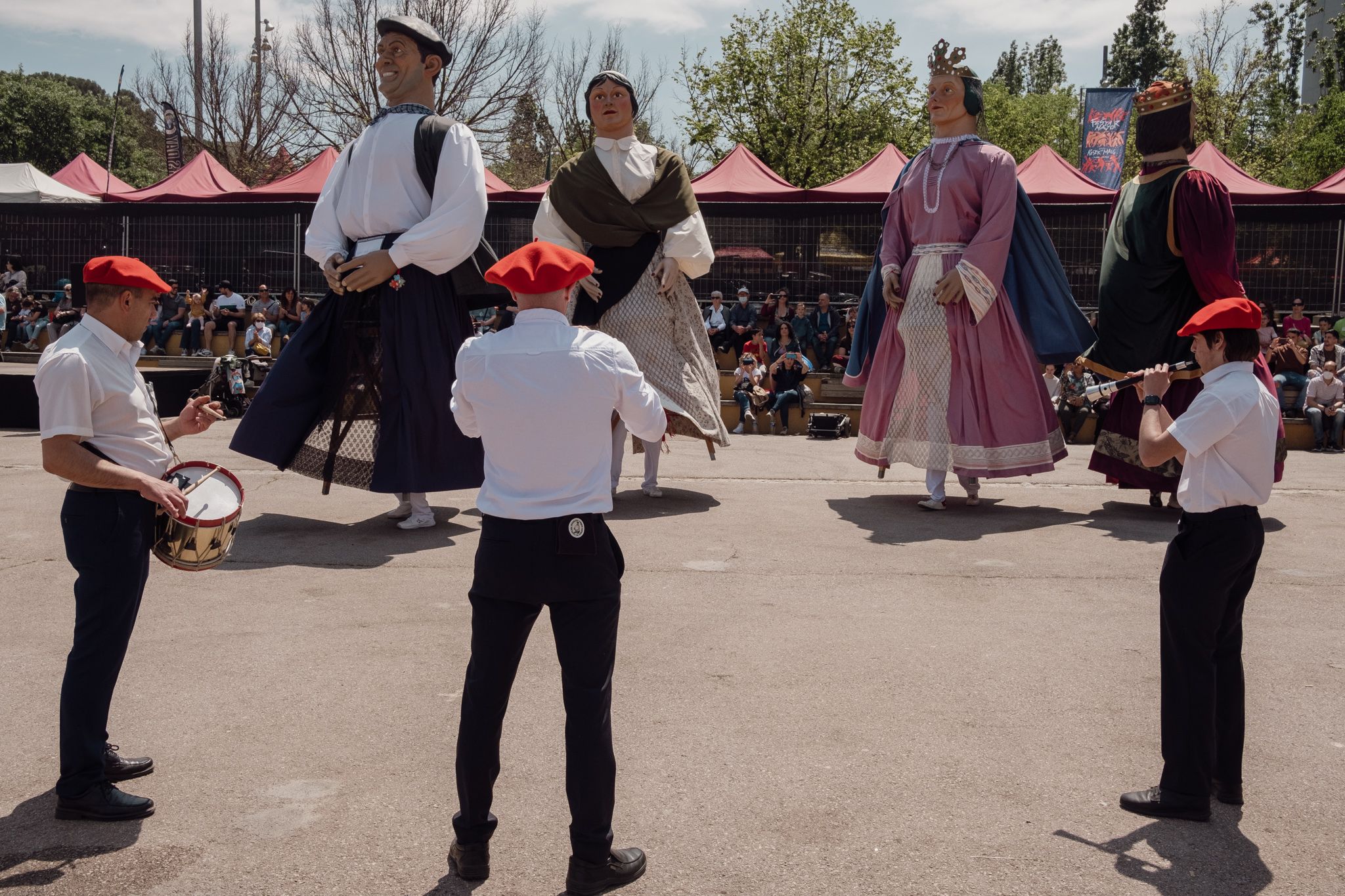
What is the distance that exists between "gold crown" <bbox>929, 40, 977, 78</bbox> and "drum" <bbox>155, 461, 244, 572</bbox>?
203 inches

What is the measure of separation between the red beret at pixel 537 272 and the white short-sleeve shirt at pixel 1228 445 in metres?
1.58

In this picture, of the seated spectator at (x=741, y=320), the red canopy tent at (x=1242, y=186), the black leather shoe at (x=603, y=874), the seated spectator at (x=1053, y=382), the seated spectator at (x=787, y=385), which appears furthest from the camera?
the red canopy tent at (x=1242, y=186)

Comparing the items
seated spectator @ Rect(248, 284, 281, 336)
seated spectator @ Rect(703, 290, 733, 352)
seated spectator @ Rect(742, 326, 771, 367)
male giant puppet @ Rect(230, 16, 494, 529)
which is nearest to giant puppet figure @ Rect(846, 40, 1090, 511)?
male giant puppet @ Rect(230, 16, 494, 529)

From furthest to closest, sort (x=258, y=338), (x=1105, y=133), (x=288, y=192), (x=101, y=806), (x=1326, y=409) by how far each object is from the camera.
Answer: (x=1105, y=133) < (x=288, y=192) < (x=258, y=338) < (x=1326, y=409) < (x=101, y=806)

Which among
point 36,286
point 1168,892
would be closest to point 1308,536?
point 1168,892

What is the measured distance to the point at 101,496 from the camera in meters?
3.21

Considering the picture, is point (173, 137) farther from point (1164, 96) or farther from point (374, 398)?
point (1164, 96)

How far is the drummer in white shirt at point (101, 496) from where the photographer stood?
3121mm

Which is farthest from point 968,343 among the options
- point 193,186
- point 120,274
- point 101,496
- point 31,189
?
point 31,189

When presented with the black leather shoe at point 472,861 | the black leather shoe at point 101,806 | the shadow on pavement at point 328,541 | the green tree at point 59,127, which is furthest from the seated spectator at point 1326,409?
the green tree at point 59,127

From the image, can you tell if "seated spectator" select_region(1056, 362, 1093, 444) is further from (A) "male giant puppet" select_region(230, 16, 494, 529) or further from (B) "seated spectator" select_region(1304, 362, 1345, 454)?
(A) "male giant puppet" select_region(230, 16, 494, 529)

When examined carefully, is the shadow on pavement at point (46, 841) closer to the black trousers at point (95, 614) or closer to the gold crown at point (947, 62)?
the black trousers at point (95, 614)

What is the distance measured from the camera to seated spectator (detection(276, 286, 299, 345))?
58.7 ft

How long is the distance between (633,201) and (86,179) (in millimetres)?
19820
